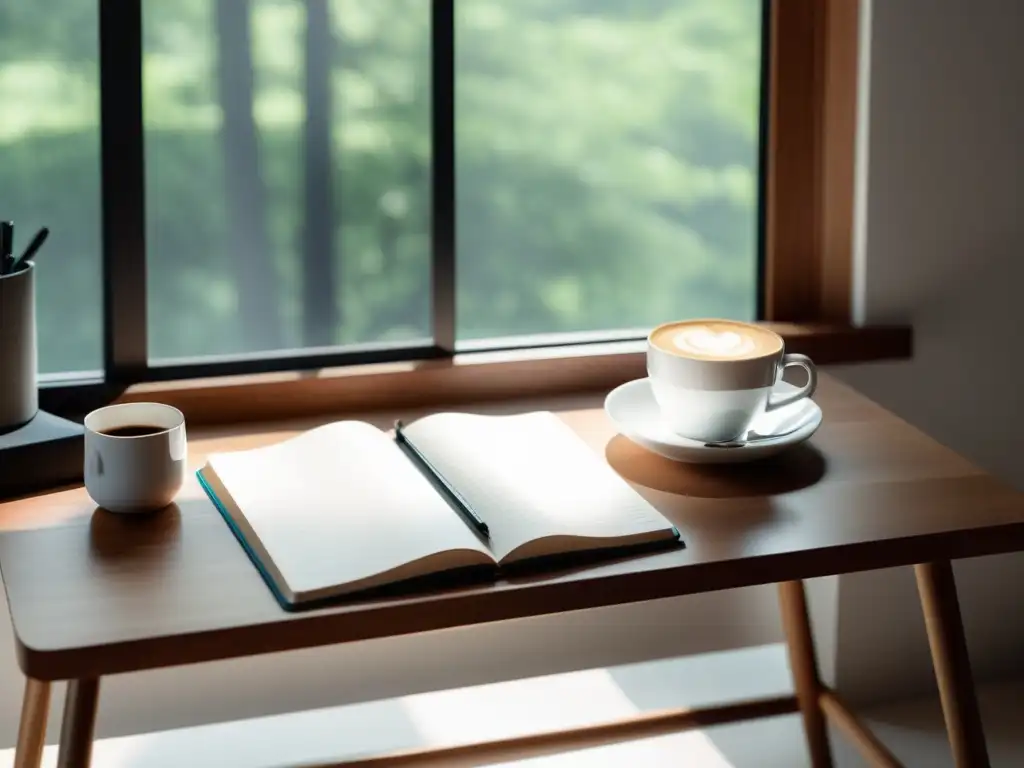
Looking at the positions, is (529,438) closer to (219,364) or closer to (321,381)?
(321,381)

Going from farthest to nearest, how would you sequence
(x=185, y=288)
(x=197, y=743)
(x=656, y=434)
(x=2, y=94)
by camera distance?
(x=197, y=743) → (x=185, y=288) → (x=2, y=94) → (x=656, y=434)

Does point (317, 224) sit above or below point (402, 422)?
above

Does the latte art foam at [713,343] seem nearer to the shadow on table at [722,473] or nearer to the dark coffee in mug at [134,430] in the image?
the shadow on table at [722,473]

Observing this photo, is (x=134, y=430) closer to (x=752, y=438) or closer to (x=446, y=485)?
(x=446, y=485)

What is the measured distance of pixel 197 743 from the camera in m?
1.75

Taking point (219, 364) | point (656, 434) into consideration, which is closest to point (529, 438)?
point (656, 434)

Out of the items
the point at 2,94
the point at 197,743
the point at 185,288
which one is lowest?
the point at 197,743

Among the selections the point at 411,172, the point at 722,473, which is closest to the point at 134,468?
the point at 722,473

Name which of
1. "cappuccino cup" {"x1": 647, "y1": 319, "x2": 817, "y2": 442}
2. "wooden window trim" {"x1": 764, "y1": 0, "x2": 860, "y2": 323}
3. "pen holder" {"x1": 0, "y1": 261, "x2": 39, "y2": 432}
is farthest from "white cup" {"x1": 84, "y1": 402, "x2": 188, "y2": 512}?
"wooden window trim" {"x1": 764, "y1": 0, "x2": 860, "y2": 323}

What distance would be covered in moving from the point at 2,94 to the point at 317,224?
0.37 metres

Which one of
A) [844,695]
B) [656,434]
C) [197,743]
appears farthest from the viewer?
[844,695]

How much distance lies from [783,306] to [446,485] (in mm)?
702

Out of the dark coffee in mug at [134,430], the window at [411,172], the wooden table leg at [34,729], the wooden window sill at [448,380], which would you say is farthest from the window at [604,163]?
the wooden table leg at [34,729]

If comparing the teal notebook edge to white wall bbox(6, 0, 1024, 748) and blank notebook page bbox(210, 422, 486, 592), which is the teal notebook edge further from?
white wall bbox(6, 0, 1024, 748)
